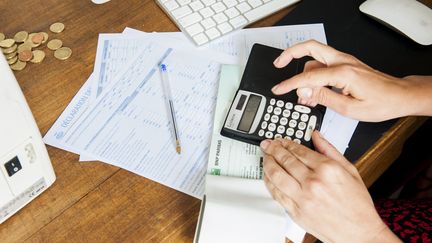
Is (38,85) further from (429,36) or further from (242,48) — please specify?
(429,36)

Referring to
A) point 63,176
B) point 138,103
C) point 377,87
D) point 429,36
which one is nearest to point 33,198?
point 63,176

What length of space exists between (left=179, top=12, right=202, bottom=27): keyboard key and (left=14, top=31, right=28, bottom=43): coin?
0.27 meters

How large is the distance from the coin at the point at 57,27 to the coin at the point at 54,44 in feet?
0.08

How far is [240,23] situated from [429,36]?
319mm

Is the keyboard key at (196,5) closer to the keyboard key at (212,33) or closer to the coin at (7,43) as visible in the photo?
the keyboard key at (212,33)

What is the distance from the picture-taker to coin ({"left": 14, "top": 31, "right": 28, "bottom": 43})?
789 millimetres

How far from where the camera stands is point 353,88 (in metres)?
0.67

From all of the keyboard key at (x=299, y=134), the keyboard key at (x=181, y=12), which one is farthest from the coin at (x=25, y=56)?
the keyboard key at (x=299, y=134)

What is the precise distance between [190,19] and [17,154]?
1.26 feet

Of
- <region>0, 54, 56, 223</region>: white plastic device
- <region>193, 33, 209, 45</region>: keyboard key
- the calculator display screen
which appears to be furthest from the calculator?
<region>0, 54, 56, 223</region>: white plastic device

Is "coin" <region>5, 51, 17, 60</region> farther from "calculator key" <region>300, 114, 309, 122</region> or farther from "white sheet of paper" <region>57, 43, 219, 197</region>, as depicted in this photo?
"calculator key" <region>300, 114, 309, 122</region>

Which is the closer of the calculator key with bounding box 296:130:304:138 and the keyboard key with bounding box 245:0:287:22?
the calculator key with bounding box 296:130:304:138

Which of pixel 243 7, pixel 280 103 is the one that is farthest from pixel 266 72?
pixel 243 7

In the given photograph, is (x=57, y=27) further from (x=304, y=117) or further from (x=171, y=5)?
(x=304, y=117)
